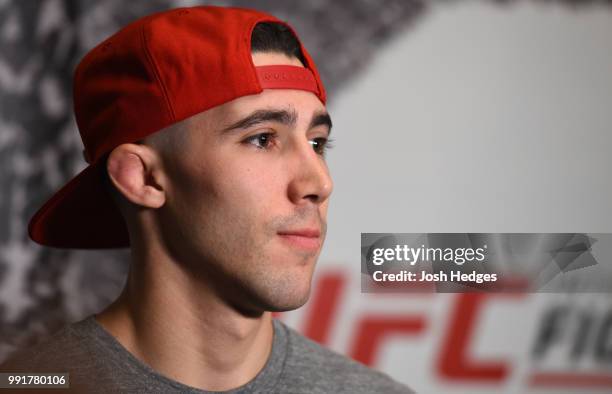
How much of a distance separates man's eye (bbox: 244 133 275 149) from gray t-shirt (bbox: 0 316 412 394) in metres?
0.46

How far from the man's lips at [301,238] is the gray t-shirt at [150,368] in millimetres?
324

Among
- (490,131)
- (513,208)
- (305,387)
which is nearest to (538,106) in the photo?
(490,131)

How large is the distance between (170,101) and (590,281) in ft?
4.92

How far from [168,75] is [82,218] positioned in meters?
0.46

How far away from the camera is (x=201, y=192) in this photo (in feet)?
4.68

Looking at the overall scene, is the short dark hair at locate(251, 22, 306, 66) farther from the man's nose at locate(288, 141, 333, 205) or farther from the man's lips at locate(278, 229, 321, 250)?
the man's lips at locate(278, 229, 321, 250)

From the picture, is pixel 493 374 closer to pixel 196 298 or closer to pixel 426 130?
pixel 426 130

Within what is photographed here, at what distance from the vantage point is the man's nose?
140cm

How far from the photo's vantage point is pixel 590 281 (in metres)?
2.37

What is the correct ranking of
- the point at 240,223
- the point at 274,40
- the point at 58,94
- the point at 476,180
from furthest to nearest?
the point at 58,94
the point at 476,180
the point at 274,40
the point at 240,223

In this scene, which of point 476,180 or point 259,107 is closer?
point 259,107

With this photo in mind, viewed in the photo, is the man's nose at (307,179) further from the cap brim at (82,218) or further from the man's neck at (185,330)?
the cap brim at (82,218)

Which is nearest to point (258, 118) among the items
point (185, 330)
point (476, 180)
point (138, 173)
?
point (138, 173)

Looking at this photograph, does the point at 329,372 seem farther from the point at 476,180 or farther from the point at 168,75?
the point at 476,180
